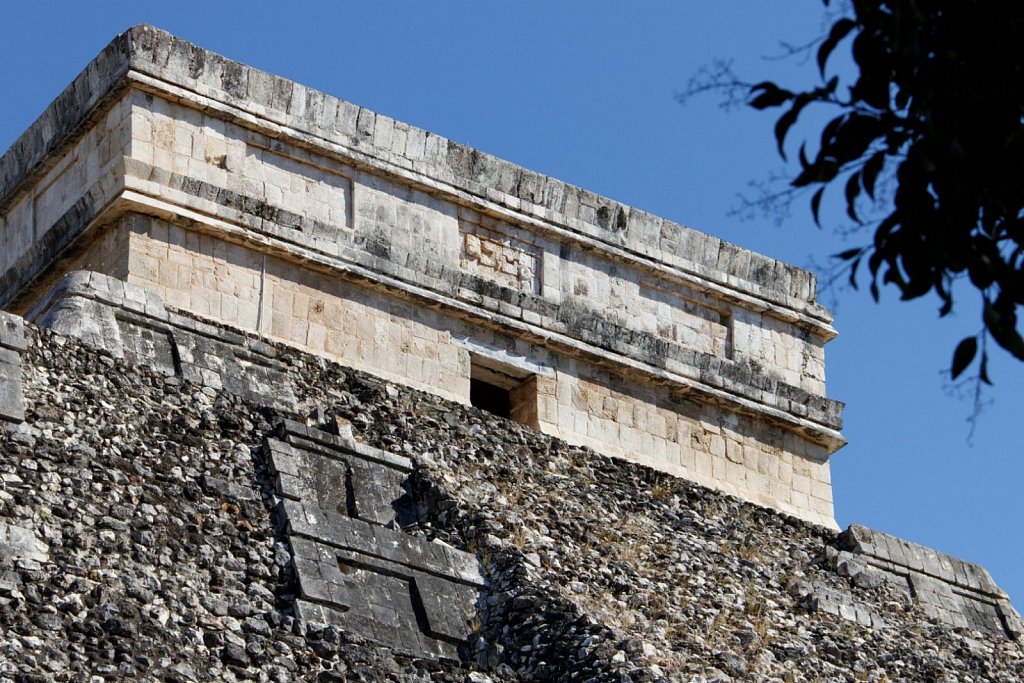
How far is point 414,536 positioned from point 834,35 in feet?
22.9

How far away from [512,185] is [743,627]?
5.70 meters

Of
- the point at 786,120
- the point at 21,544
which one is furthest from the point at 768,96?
the point at 21,544

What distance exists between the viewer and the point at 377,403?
16.1 metres

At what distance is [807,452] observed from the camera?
64.9ft

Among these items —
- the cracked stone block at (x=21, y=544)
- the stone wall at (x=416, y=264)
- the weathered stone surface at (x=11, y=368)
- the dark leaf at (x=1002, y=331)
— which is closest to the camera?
the dark leaf at (x=1002, y=331)

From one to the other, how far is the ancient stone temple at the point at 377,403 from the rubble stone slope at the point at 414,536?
3 centimetres

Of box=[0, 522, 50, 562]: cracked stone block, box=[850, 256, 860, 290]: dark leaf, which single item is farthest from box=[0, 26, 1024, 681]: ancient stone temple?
box=[850, 256, 860, 290]: dark leaf

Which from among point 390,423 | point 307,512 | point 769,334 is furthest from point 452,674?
point 769,334

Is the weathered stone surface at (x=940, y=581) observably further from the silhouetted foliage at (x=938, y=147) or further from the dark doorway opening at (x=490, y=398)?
the silhouetted foliage at (x=938, y=147)

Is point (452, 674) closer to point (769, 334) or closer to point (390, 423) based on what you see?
point (390, 423)

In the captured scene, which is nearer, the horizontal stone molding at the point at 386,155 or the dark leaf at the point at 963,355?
the dark leaf at the point at 963,355

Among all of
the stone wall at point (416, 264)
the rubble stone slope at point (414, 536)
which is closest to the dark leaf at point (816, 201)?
the rubble stone slope at point (414, 536)

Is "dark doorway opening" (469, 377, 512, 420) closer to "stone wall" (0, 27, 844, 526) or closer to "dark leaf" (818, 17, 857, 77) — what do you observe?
"stone wall" (0, 27, 844, 526)

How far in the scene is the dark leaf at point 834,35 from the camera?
24.5ft
